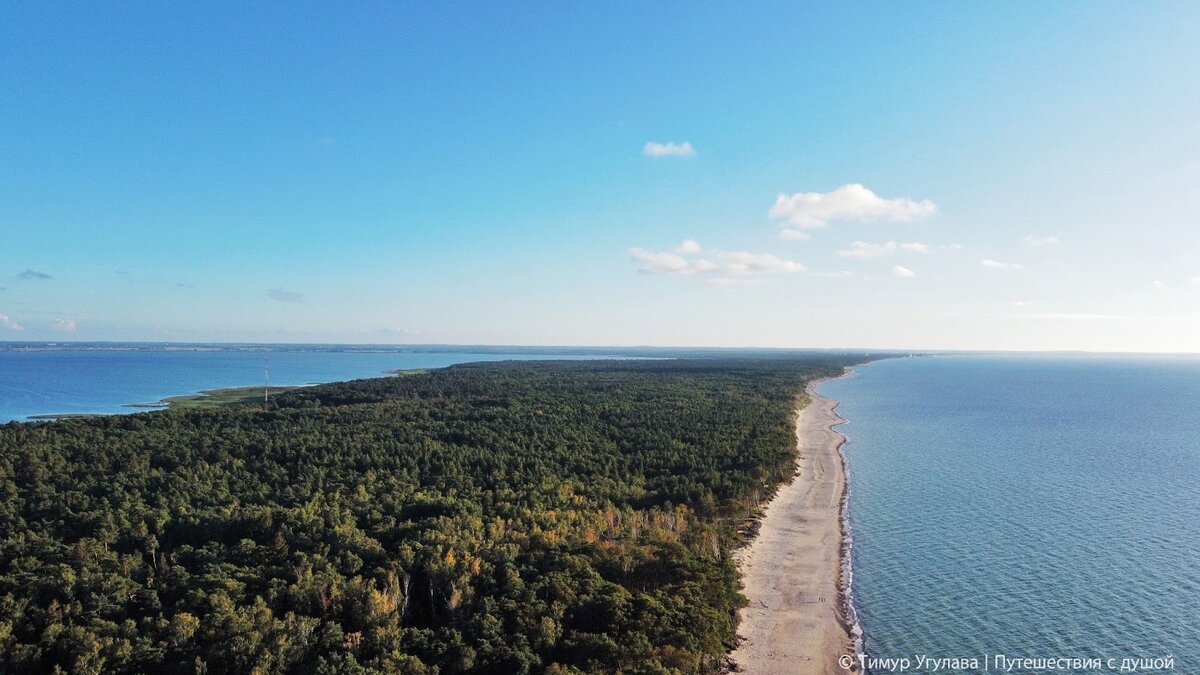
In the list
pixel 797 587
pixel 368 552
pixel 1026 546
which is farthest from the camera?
pixel 1026 546

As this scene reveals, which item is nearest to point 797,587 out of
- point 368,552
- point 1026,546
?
point 1026,546

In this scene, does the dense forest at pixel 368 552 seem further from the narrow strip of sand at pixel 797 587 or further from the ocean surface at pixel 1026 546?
the ocean surface at pixel 1026 546

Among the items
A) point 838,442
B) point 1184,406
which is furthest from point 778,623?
point 1184,406

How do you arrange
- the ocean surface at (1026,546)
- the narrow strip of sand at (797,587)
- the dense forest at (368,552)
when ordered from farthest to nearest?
the ocean surface at (1026,546) < the narrow strip of sand at (797,587) < the dense forest at (368,552)

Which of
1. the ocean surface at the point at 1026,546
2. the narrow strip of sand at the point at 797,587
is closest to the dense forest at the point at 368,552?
the narrow strip of sand at the point at 797,587

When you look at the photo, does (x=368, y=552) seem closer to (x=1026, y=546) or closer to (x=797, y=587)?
(x=797, y=587)

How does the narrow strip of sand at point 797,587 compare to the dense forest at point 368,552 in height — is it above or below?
below

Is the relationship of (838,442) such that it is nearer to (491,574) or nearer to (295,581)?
(491,574)
